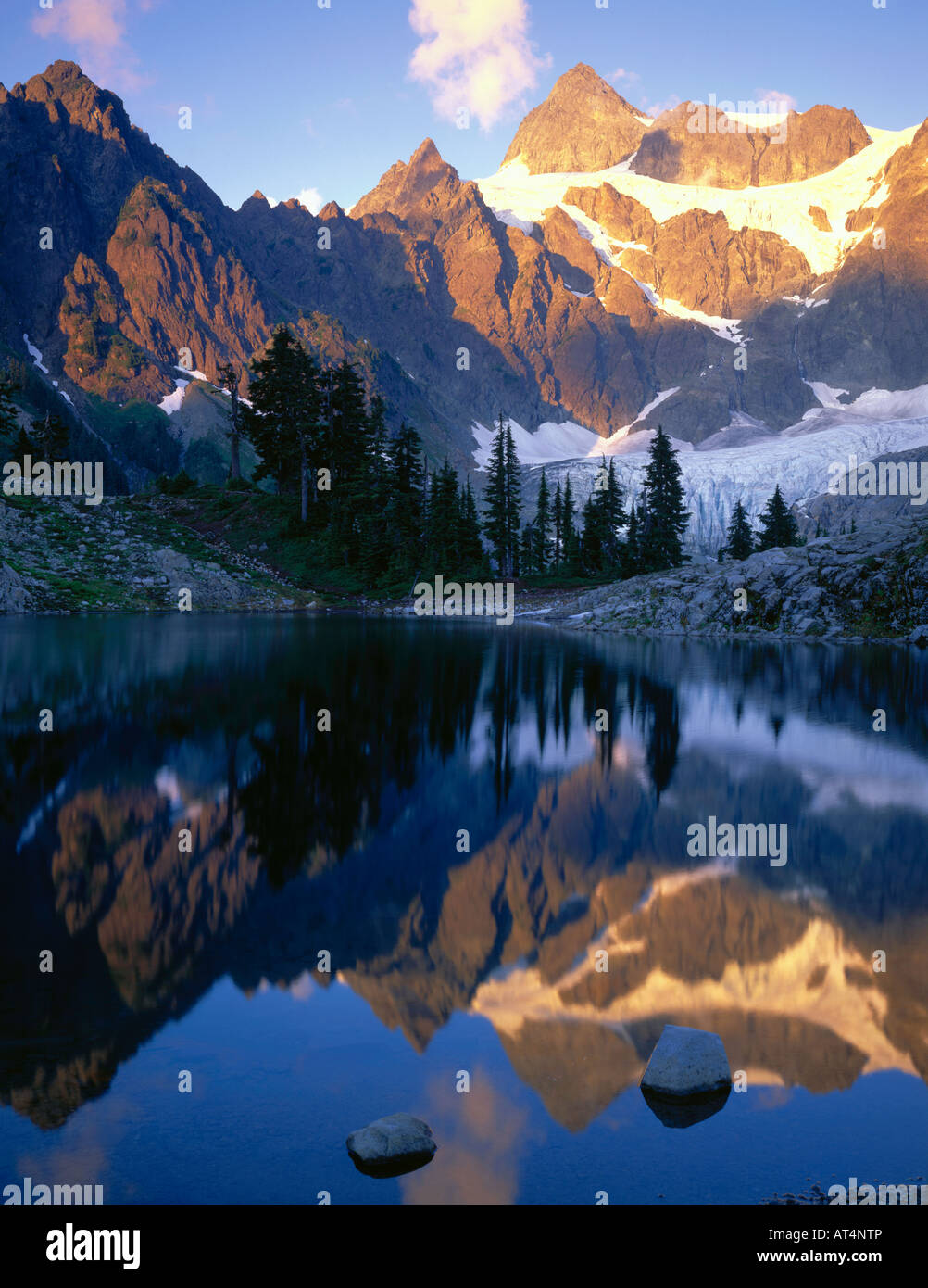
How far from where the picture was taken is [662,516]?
368 feet

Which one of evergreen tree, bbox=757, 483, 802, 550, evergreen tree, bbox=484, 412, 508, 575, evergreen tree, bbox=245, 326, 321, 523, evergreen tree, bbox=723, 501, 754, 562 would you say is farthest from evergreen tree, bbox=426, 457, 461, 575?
evergreen tree, bbox=757, 483, 802, 550

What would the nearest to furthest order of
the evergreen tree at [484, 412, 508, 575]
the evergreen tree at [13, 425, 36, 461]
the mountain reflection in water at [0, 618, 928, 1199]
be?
the mountain reflection in water at [0, 618, 928, 1199] → the evergreen tree at [13, 425, 36, 461] → the evergreen tree at [484, 412, 508, 575]

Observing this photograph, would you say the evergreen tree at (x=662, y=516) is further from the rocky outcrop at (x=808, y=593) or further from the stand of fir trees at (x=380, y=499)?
the rocky outcrop at (x=808, y=593)

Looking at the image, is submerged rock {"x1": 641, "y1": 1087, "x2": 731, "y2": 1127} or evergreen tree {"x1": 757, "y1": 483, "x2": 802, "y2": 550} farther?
evergreen tree {"x1": 757, "y1": 483, "x2": 802, "y2": 550}

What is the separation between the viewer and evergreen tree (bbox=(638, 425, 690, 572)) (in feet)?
361

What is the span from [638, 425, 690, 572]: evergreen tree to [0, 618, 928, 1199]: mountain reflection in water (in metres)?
85.6

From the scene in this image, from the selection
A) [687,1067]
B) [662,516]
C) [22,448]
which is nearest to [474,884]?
[687,1067]

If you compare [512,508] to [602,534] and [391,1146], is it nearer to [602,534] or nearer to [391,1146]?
[602,534]

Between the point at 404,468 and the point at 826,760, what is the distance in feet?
303

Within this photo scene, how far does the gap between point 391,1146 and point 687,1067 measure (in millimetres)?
2574

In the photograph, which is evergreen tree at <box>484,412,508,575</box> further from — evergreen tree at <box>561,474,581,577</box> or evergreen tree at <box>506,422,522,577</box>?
evergreen tree at <box>561,474,581,577</box>

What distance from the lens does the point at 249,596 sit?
84.4 m
